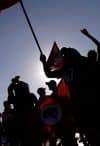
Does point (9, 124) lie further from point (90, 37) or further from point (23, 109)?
point (90, 37)

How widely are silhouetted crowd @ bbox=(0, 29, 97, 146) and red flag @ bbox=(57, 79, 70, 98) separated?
81mm

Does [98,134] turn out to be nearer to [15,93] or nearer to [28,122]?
[28,122]

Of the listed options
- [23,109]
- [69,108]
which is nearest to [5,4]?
[23,109]

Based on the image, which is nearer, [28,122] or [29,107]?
[28,122]

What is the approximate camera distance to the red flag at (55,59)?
547 inches

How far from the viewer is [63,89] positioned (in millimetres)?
13648

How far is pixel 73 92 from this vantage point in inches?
512

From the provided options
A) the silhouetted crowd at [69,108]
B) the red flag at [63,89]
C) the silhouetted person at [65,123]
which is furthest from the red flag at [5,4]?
the silhouetted person at [65,123]

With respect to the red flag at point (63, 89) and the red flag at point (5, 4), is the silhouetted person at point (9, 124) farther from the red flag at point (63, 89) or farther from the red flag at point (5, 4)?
the red flag at point (5, 4)

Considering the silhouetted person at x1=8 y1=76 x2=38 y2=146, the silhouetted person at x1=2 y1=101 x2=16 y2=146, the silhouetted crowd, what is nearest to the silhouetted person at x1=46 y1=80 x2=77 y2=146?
the silhouetted crowd

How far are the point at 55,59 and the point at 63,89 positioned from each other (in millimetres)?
1342

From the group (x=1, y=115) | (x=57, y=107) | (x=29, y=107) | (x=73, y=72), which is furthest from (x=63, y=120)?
(x=1, y=115)

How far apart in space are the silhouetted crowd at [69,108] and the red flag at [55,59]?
0.43ft

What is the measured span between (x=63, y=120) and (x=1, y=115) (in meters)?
4.10
